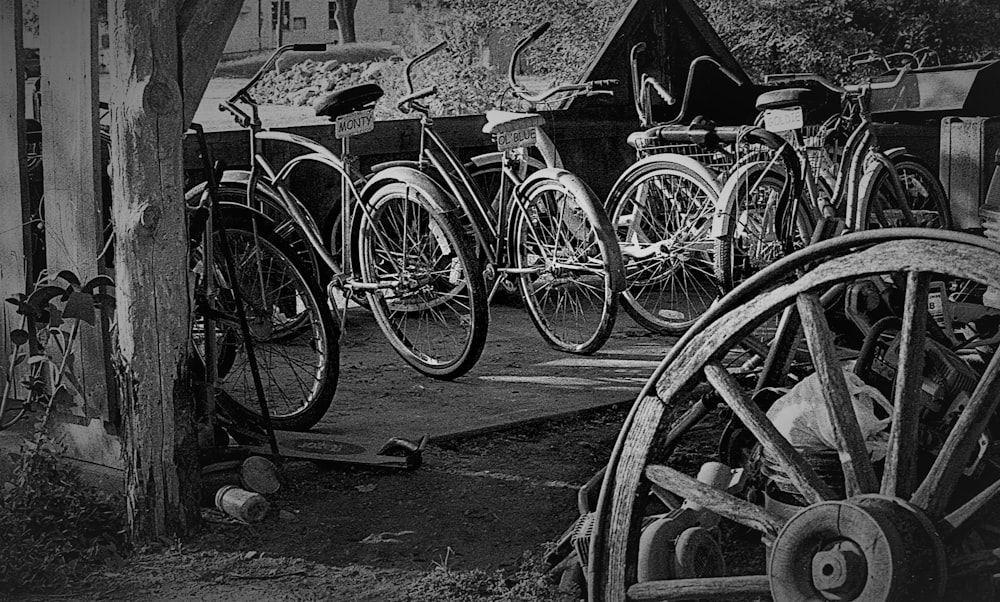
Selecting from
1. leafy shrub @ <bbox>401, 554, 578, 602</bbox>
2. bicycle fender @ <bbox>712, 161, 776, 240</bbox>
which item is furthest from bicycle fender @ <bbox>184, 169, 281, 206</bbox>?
leafy shrub @ <bbox>401, 554, 578, 602</bbox>

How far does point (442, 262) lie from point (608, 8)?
5556 millimetres

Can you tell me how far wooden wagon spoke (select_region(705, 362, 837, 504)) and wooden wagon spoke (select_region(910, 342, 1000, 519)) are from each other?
0.66 ft

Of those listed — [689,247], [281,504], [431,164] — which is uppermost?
[431,164]

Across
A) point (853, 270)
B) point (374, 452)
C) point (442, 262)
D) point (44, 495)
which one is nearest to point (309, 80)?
point (442, 262)

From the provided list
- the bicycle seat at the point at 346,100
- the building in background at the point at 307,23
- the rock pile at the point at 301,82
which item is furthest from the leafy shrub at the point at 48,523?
the rock pile at the point at 301,82

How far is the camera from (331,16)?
27.7ft

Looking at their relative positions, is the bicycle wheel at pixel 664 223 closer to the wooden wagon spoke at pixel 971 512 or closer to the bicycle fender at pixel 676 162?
the bicycle fender at pixel 676 162

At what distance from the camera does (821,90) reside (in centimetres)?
680

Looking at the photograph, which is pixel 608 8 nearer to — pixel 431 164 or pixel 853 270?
Result: pixel 431 164

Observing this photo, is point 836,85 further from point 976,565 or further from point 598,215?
point 976,565

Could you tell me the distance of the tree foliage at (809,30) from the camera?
1113cm

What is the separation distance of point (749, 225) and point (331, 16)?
358cm

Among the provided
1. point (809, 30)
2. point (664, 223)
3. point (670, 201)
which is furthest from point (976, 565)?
point (809, 30)

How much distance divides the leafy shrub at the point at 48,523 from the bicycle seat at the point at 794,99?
4.16 m
